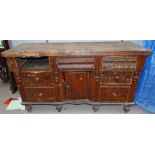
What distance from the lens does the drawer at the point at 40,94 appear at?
5.55ft

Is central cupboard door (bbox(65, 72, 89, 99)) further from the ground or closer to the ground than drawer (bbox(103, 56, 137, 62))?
closer to the ground

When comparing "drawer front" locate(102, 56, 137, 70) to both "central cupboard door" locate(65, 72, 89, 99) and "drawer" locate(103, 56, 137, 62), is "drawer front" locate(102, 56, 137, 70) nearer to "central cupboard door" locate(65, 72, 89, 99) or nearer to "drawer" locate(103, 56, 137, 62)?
"drawer" locate(103, 56, 137, 62)

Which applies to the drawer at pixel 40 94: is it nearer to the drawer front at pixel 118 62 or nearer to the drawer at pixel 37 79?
the drawer at pixel 37 79

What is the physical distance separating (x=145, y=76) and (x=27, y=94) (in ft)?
5.09

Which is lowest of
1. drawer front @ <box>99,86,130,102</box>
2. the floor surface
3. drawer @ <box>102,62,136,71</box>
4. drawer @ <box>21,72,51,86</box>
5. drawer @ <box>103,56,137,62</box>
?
the floor surface

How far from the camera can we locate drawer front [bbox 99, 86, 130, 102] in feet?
5.39

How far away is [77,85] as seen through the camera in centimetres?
168

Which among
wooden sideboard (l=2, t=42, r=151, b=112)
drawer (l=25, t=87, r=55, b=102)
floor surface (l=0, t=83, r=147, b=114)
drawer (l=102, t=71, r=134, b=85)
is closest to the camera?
wooden sideboard (l=2, t=42, r=151, b=112)

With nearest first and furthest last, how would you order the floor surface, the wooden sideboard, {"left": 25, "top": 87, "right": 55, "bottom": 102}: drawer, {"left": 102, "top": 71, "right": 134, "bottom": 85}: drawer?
the wooden sideboard
{"left": 102, "top": 71, "right": 134, "bottom": 85}: drawer
{"left": 25, "top": 87, "right": 55, "bottom": 102}: drawer
the floor surface

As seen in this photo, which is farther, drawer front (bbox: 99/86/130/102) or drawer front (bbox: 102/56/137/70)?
drawer front (bbox: 99/86/130/102)

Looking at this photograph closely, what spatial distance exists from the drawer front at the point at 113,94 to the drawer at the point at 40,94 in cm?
63

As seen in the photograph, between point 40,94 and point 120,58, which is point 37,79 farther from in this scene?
point 120,58

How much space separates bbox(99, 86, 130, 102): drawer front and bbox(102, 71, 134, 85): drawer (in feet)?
0.27

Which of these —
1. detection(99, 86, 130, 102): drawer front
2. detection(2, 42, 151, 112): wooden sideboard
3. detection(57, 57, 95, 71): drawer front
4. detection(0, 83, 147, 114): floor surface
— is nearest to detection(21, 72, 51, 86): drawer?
detection(2, 42, 151, 112): wooden sideboard
